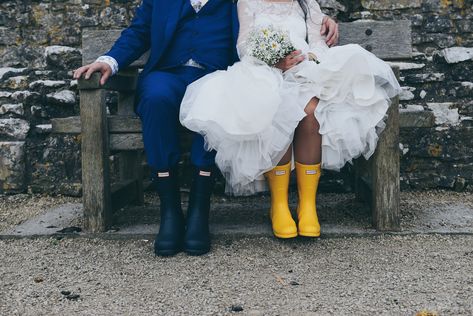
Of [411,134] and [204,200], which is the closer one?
[204,200]

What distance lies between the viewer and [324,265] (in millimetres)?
2412

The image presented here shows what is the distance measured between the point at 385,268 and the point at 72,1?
285 centimetres

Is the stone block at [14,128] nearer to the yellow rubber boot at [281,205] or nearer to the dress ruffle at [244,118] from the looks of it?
the dress ruffle at [244,118]

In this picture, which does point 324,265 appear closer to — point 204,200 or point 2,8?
point 204,200

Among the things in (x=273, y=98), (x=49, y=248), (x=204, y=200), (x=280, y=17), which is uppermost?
(x=280, y=17)

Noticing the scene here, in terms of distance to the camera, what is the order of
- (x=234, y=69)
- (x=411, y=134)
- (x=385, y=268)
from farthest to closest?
(x=411, y=134)
(x=234, y=69)
(x=385, y=268)

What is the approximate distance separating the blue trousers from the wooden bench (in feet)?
0.65

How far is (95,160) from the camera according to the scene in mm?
2861

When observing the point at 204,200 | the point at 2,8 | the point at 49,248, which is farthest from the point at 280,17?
the point at 2,8

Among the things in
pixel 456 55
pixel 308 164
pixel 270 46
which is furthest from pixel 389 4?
pixel 308 164

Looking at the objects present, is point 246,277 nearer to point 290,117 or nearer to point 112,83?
point 290,117

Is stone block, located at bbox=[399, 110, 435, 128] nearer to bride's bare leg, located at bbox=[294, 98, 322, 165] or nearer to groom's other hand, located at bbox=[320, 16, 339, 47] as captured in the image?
bride's bare leg, located at bbox=[294, 98, 322, 165]

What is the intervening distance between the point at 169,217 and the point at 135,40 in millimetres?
991

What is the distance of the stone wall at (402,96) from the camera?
3795mm
